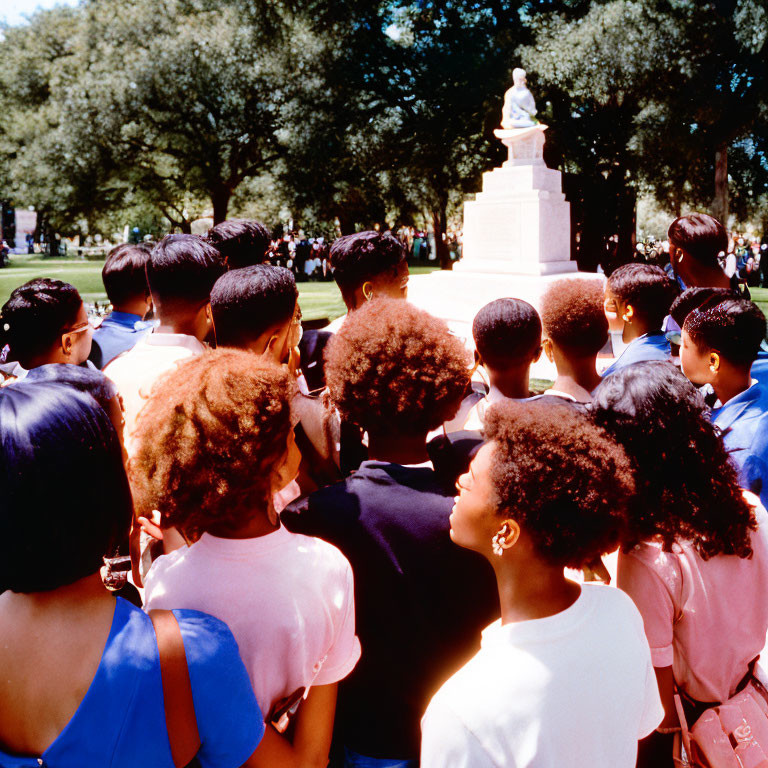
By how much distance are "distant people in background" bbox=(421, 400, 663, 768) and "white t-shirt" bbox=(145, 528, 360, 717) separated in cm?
35

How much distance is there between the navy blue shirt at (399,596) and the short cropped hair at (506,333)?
1187 millimetres

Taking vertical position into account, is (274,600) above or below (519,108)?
below

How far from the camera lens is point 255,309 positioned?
106 inches

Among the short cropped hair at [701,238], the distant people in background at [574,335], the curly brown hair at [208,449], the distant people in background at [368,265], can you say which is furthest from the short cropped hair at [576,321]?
the curly brown hair at [208,449]

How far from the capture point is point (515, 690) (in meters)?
1.26

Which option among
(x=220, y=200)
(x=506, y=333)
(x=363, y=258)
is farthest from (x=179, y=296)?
(x=220, y=200)

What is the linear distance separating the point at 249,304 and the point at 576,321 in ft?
5.22

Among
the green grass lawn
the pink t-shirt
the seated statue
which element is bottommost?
the green grass lawn

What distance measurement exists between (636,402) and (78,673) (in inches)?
58.8

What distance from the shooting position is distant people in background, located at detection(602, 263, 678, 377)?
141 inches

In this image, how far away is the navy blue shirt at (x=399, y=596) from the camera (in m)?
1.75

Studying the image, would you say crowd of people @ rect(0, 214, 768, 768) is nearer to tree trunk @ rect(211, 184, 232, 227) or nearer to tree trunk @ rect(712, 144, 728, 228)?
tree trunk @ rect(712, 144, 728, 228)

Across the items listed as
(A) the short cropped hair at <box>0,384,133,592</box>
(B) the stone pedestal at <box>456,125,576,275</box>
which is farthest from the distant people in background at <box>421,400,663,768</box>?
(B) the stone pedestal at <box>456,125,576,275</box>

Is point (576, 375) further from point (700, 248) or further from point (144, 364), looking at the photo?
point (144, 364)
